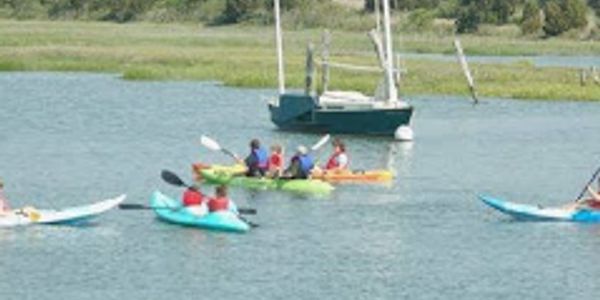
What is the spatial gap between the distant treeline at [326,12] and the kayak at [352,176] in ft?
210

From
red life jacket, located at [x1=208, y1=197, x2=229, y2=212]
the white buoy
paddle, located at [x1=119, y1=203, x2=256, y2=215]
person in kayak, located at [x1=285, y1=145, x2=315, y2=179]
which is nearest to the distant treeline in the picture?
the white buoy

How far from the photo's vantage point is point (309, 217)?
165 feet

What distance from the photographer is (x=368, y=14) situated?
133 meters

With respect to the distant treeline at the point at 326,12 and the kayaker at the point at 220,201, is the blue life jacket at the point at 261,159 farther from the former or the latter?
the distant treeline at the point at 326,12

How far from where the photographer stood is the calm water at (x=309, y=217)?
4119 centimetres

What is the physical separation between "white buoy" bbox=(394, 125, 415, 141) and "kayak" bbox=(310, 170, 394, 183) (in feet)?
36.4

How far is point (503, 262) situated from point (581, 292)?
3.47 m

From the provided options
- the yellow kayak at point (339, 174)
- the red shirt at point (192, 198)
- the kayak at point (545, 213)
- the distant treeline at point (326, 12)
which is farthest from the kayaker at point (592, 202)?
the distant treeline at point (326, 12)

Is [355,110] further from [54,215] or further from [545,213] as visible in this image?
[54,215]

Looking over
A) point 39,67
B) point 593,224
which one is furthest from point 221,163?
point 39,67

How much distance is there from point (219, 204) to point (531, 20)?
3066 inches

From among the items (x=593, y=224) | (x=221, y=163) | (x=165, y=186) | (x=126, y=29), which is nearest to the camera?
(x=593, y=224)

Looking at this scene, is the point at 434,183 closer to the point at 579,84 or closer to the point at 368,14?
the point at 579,84

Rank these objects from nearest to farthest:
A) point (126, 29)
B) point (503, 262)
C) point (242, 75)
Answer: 1. point (503, 262)
2. point (242, 75)
3. point (126, 29)
